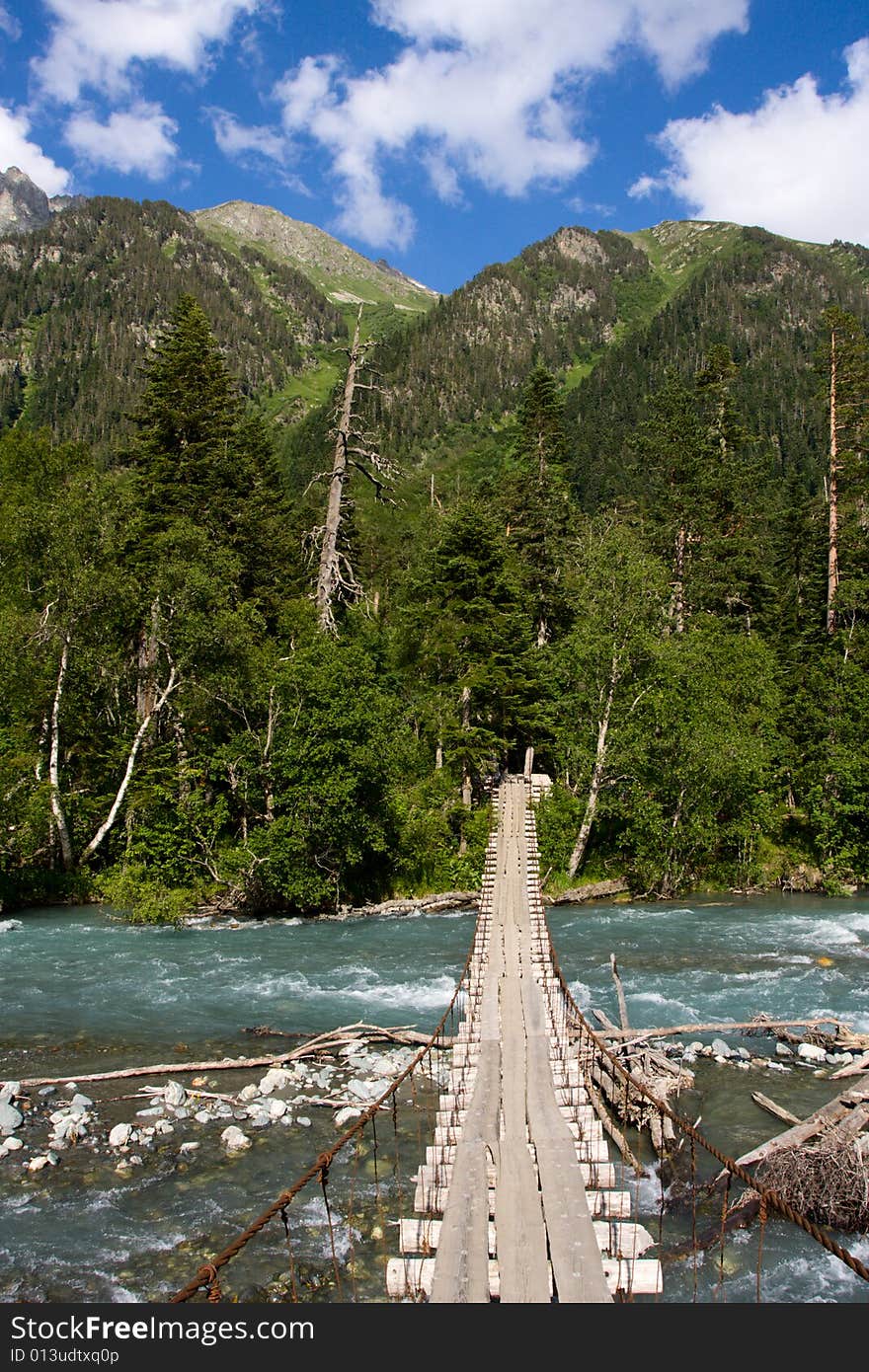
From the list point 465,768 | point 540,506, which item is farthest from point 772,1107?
point 540,506

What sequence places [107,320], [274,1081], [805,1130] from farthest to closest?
[107,320], [274,1081], [805,1130]

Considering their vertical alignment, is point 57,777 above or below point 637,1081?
above

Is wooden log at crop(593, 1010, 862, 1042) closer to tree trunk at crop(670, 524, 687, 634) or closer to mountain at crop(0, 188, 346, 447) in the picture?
tree trunk at crop(670, 524, 687, 634)

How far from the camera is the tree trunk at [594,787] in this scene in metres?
26.5

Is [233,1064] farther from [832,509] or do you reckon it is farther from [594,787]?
[832,509]

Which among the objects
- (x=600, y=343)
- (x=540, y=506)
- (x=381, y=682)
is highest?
(x=600, y=343)

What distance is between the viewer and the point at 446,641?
28.3 m

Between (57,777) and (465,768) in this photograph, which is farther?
(465,768)

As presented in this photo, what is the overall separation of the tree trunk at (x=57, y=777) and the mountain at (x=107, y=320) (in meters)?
123

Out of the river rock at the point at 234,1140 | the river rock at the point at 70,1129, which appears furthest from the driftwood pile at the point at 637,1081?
the river rock at the point at 70,1129

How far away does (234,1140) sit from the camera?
9.78 metres

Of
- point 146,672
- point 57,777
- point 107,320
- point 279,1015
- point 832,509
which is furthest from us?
point 107,320

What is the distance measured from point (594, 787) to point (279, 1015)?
15.0 m

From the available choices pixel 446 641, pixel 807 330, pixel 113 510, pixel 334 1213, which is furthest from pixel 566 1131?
pixel 807 330
